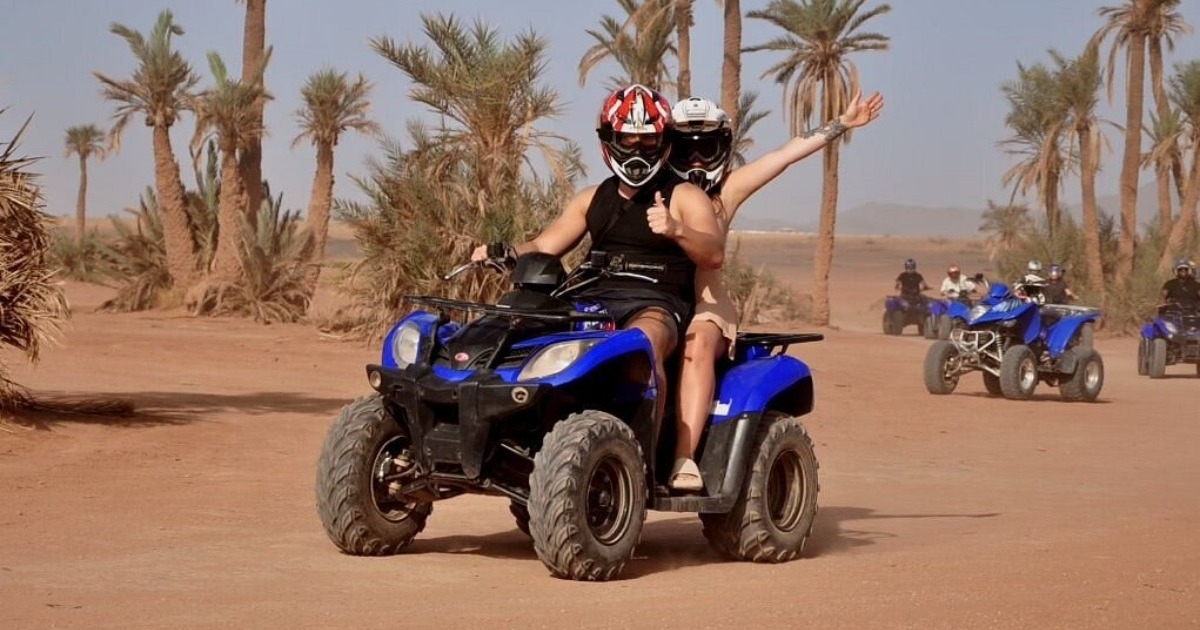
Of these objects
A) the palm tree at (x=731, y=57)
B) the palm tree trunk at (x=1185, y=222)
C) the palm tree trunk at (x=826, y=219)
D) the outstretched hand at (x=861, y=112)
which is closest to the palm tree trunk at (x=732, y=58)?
the palm tree at (x=731, y=57)

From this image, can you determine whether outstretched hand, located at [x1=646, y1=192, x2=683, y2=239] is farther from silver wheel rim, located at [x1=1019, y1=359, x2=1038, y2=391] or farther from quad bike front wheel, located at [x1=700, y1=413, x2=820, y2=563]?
silver wheel rim, located at [x1=1019, y1=359, x2=1038, y2=391]

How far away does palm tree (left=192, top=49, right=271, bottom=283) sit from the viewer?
3173 centimetres

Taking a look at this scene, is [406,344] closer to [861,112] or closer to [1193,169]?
[861,112]

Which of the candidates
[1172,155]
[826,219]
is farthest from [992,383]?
[1172,155]

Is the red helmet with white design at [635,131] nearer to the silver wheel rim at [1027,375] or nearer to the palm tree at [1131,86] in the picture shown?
the silver wheel rim at [1027,375]

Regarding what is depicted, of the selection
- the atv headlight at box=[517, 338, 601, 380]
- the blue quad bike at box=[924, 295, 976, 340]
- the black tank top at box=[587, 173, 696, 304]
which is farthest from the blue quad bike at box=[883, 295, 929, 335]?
the atv headlight at box=[517, 338, 601, 380]

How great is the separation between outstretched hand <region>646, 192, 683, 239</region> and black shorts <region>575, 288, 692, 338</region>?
53cm

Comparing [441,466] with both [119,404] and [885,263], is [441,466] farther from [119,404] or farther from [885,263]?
[885,263]

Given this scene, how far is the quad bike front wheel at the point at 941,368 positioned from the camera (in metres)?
22.5

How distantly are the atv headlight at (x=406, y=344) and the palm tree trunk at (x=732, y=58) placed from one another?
28.2m

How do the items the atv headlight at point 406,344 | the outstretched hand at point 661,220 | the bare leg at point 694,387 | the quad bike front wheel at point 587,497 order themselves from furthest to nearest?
1. the bare leg at point 694,387
2. the atv headlight at point 406,344
3. the outstretched hand at point 661,220
4. the quad bike front wheel at point 587,497

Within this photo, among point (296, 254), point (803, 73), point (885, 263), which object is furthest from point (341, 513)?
point (885, 263)

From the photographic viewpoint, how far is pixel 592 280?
8555 mm

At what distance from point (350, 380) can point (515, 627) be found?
1477cm
